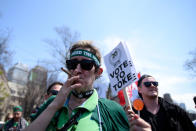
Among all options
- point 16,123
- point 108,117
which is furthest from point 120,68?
point 16,123

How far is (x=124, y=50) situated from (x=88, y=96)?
816mm

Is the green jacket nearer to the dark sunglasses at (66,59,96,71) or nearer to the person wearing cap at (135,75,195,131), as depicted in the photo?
the dark sunglasses at (66,59,96,71)

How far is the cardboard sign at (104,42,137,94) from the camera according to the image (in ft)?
6.91

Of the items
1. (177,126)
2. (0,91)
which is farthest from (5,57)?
(177,126)

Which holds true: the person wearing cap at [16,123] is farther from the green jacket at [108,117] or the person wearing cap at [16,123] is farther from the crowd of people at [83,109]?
the green jacket at [108,117]

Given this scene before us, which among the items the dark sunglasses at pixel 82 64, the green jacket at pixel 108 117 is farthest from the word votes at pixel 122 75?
the dark sunglasses at pixel 82 64

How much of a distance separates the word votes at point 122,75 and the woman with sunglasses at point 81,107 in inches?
11.4

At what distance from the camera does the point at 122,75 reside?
2.20m

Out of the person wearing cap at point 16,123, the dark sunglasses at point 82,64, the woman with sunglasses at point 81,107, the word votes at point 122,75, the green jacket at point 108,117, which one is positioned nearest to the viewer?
the woman with sunglasses at point 81,107

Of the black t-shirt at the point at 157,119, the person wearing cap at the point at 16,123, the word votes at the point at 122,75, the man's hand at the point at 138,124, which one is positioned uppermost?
the word votes at the point at 122,75

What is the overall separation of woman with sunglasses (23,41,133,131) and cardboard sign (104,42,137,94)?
0.28 metres

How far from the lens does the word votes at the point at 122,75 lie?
2.10 meters

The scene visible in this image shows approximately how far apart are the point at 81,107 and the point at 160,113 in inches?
73.3

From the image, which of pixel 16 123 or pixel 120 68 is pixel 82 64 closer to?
pixel 120 68
